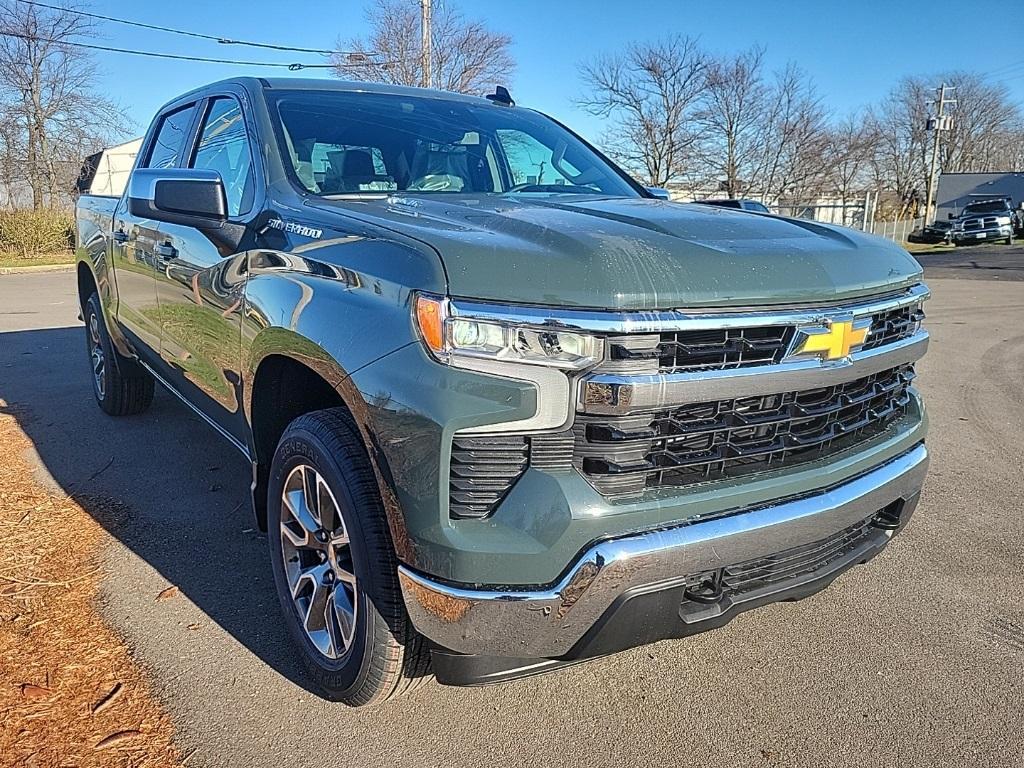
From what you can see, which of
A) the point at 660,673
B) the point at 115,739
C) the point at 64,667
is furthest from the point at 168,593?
the point at 660,673

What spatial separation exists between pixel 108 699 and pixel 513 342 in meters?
1.72

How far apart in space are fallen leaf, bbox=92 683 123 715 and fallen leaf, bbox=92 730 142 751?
0.48 feet

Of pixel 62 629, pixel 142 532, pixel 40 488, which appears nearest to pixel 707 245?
pixel 62 629

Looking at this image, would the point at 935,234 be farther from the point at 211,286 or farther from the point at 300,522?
the point at 300,522

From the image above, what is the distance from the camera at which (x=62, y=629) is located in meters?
2.82

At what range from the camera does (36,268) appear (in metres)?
19.9

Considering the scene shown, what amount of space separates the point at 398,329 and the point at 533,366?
13.9 inches

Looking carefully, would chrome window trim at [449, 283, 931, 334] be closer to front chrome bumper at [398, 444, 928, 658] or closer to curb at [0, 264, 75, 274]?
front chrome bumper at [398, 444, 928, 658]

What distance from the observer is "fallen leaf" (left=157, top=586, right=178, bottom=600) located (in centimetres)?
307

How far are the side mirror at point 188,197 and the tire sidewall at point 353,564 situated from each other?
0.89 m

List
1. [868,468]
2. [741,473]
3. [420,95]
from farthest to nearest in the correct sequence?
1. [420,95]
2. [868,468]
3. [741,473]

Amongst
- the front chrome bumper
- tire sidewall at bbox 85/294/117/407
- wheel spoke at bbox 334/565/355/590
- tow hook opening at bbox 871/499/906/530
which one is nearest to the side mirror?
wheel spoke at bbox 334/565/355/590

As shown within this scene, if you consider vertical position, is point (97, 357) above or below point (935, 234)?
below

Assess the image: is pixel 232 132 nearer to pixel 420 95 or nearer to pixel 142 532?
pixel 420 95
